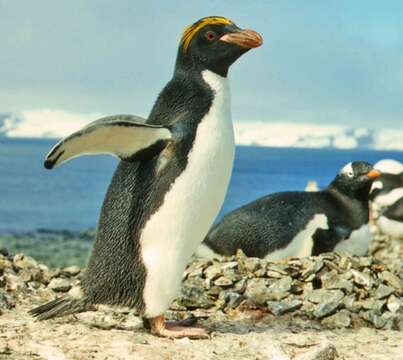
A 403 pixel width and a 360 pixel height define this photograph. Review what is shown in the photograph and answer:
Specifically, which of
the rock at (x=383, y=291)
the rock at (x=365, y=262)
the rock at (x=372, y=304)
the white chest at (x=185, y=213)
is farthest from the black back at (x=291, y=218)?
the white chest at (x=185, y=213)

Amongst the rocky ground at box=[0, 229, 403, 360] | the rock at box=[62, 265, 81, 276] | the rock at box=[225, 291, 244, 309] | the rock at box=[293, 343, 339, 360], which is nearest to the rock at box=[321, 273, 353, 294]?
the rocky ground at box=[0, 229, 403, 360]

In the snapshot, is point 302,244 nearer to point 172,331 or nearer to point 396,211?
point 172,331

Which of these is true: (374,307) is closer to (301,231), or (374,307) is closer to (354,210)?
(301,231)

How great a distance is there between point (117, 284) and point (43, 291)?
1.18 metres

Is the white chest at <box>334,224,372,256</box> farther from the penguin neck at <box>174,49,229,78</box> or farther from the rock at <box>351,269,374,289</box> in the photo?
the penguin neck at <box>174,49,229,78</box>

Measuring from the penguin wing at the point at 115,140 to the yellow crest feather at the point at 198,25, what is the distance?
19.1 inches

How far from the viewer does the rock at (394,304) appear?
16.2 ft

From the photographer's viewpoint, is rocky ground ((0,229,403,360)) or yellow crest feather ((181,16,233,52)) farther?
yellow crest feather ((181,16,233,52))

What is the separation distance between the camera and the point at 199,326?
4.29 m

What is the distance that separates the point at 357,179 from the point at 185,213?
11.7 feet

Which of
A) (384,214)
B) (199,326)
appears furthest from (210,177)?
(384,214)

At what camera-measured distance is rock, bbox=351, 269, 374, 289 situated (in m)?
5.09

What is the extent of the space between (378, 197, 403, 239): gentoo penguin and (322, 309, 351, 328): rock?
15.8ft

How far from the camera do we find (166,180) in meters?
3.85
